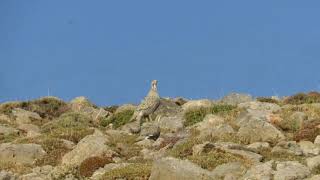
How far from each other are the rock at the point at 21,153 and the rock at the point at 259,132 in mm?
8462

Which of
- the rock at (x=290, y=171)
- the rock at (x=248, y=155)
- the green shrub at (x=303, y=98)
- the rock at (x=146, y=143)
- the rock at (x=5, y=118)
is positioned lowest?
the rock at (x=290, y=171)

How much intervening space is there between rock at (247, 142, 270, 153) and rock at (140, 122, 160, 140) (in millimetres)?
8081

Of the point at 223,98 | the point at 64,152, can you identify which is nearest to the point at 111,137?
the point at 64,152

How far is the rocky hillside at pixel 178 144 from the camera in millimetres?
24359

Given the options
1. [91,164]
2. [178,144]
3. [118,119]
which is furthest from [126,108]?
[91,164]

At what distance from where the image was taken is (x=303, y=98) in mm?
45750

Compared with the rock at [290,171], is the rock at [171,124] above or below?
above

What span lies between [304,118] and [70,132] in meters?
11.0

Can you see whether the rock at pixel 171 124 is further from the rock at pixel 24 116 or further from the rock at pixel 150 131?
the rock at pixel 24 116

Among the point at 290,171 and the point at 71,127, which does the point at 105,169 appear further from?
the point at 71,127

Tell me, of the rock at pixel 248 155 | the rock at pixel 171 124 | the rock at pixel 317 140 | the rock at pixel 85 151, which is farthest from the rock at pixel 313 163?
the rock at pixel 171 124

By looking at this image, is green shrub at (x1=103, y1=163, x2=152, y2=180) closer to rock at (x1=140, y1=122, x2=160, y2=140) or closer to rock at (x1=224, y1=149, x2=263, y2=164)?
rock at (x1=224, y1=149, x2=263, y2=164)

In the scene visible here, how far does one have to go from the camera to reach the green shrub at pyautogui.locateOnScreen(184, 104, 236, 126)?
4061 centimetres

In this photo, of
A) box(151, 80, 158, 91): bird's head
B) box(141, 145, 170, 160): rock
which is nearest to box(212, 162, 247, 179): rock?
box(141, 145, 170, 160): rock
